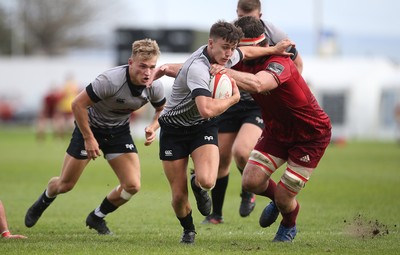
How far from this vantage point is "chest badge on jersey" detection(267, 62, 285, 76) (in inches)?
345

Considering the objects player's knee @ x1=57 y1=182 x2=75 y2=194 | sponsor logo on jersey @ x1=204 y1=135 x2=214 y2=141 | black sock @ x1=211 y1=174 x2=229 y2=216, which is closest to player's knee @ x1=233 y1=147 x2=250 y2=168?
black sock @ x1=211 y1=174 x2=229 y2=216

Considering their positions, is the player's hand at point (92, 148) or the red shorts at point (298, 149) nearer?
the red shorts at point (298, 149)

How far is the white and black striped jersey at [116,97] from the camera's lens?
9398 millimetres

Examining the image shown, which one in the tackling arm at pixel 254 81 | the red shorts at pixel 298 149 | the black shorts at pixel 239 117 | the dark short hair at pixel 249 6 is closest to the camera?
the tackling arm at pixel 254 81

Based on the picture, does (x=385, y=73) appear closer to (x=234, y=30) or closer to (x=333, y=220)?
(x=333, y=220)

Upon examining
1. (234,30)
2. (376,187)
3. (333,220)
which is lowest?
(376,187)

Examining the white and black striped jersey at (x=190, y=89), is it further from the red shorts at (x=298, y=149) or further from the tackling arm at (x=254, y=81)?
the red shorts at (x=298, y=149)

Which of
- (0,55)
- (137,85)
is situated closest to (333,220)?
(137,85)

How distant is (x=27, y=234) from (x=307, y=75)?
96.0 ft

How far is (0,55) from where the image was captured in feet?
236

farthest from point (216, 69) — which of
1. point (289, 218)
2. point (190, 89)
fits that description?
point (289, 218)

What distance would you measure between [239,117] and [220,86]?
2.97 meters

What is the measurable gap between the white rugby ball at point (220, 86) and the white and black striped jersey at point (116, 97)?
1316mm

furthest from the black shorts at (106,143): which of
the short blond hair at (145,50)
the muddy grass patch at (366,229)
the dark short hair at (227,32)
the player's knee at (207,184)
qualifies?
the muddy grass patch at (366,229)
